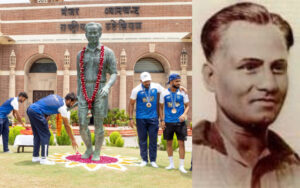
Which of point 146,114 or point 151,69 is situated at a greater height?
point 151,69

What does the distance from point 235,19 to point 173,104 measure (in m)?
2.94

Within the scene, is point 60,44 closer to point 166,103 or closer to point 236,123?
point 166,103

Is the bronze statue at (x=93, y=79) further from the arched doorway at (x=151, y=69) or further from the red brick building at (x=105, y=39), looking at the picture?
the arched doorway at (x=151, y=69)

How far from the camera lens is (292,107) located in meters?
2.02

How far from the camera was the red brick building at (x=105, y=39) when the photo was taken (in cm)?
2162

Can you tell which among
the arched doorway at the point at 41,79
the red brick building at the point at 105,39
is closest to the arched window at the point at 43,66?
the arched doorway at the point at 41,79

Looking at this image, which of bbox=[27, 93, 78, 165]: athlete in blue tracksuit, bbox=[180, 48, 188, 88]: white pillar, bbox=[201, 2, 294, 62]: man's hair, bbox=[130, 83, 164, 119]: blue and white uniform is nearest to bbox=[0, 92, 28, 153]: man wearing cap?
bbox=[27, 93, 78, 165]: athlete in blue tracksuit

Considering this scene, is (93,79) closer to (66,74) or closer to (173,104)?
(173,104)

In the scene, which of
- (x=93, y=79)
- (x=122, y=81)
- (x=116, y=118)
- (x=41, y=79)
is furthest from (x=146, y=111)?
(x=41, y=79)

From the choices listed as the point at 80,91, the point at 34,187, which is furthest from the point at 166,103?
the point at 34,187

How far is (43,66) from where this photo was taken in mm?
23328

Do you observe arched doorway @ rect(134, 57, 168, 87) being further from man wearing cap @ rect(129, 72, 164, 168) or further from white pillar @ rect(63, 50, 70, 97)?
man wearing cap @ rect(129, 72, 164, 168)

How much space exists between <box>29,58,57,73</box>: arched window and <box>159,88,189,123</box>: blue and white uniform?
20.3m

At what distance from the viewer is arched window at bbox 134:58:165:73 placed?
2272 cm
